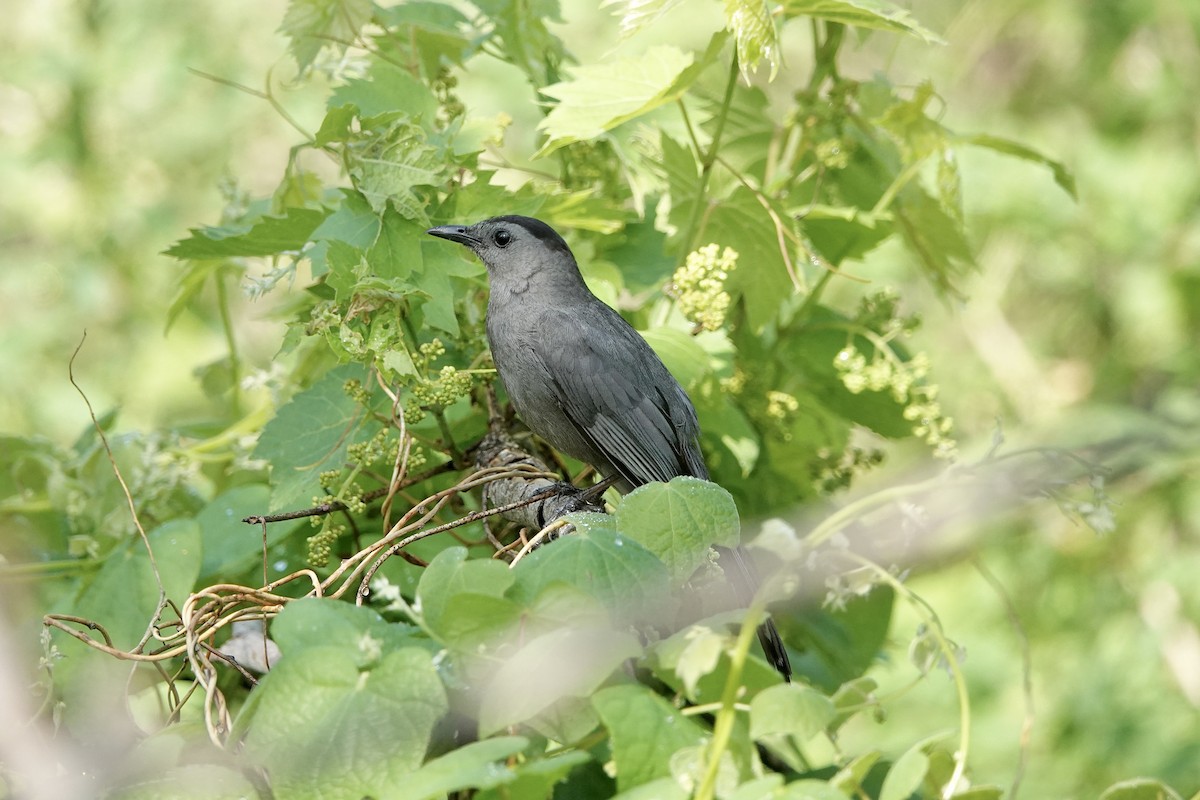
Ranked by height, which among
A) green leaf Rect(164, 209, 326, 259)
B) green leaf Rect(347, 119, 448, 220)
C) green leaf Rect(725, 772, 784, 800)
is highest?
green leaf Rect(347, 119, 448, 220)

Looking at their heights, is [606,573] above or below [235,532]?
above

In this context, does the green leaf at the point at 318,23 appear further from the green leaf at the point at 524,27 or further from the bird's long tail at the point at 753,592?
the bird's long tail at the point at 753,592

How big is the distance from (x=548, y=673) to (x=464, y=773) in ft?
0.50

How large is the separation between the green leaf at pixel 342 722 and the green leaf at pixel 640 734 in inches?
7.6

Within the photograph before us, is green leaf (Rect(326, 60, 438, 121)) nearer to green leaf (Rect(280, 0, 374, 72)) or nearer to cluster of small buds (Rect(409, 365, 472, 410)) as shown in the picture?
green leaf (Rect(280, 0, 374, 72))

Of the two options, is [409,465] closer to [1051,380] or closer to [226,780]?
[226,780]

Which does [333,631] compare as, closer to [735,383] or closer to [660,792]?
[660,792]

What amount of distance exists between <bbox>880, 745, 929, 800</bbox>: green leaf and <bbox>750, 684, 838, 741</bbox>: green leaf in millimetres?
92

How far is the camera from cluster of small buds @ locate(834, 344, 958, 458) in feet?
8.18

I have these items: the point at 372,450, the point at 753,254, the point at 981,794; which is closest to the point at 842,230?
the point at 753,254

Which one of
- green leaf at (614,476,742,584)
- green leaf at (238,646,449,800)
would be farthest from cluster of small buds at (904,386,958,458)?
green leaf at (238,646,449,800)

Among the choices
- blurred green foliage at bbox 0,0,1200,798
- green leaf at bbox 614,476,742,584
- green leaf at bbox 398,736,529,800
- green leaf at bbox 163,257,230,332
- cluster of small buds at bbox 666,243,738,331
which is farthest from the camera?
blurred green foliage at bbox 0,0,1200,798

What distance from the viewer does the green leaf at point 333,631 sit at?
1.34 meters

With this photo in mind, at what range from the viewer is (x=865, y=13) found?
220 centimetres
